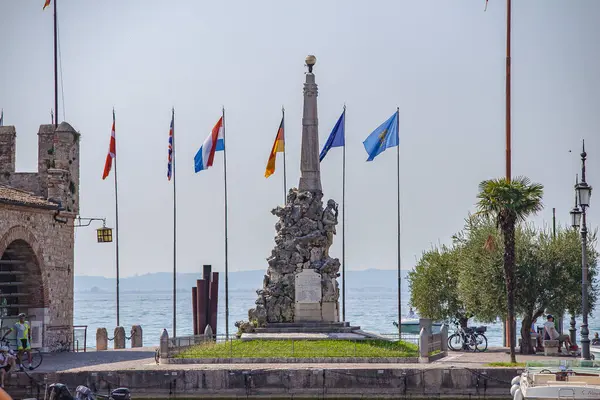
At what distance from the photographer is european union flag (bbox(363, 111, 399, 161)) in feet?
165

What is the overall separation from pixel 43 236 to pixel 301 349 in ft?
41.0

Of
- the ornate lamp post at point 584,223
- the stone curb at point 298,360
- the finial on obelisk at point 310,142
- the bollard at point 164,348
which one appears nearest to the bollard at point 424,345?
the stone curb at point 298,360

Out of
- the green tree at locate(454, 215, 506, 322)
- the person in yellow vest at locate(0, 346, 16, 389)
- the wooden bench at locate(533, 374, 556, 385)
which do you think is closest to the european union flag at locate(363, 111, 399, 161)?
the green tree at locate(454, 215, 506, 322)

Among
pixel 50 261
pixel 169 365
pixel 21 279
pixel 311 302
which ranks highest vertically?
pixel 50 261

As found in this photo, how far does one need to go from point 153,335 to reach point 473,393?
69.4 meters

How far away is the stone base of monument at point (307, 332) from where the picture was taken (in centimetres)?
4319

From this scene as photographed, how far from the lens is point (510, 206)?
38406mm

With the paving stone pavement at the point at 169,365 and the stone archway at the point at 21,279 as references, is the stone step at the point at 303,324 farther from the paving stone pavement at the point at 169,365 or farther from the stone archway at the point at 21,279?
the stone archway at the point at 21,279

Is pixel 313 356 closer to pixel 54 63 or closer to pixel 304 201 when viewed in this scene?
pixel 304 201

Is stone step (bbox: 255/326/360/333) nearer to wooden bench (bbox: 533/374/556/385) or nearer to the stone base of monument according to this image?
the stone base of monument

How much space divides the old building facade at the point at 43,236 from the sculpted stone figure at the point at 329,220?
33.2 ft

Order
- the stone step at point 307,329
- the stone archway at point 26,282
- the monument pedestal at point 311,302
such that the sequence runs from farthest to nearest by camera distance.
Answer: the stone archway at point 26,282 → the monument pedestal at point 311,302 → the stone step at point 307,329

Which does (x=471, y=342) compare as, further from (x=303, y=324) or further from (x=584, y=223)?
(x=584, y=223)

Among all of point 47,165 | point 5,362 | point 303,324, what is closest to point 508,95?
point 303,324
